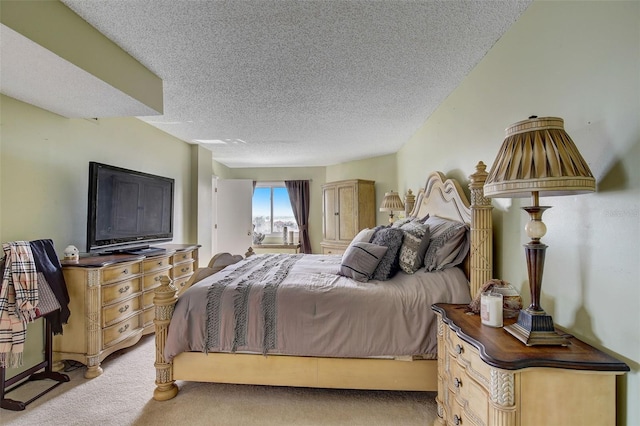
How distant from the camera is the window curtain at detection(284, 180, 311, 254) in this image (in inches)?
263

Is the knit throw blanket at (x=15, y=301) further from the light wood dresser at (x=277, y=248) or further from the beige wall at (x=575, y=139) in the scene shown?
the light wood dresser at (x=277, y=248)

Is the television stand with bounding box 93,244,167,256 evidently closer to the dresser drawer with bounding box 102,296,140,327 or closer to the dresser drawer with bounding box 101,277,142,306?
the dresser drawer with bounding box 101,277,142,306

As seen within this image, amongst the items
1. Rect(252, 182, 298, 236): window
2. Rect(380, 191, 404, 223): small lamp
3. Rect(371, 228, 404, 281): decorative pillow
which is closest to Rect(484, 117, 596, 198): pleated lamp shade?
Rect(371, 228, 404, 281): decorative pillow

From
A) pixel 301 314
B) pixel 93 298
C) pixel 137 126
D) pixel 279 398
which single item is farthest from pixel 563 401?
pixel 137 126

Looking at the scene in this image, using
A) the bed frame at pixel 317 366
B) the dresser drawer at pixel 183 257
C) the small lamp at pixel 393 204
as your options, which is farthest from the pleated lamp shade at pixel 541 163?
the dresser drawer at pixel 183 257

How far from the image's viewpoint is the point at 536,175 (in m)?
1.10

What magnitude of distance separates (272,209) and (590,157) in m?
6.14

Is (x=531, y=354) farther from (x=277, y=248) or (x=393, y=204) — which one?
(x=277, y=248)

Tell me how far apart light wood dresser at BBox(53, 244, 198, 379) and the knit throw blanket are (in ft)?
1.18

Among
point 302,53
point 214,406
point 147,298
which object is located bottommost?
point 214,406

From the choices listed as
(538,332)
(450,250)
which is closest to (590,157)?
(538,332)

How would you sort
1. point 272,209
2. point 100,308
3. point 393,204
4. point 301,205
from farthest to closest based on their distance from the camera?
1. point 272,209
2. point 301,205
3. point 393,204
4. point 100,308

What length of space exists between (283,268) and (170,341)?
997mm

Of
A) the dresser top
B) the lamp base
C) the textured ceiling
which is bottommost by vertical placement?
the dresser top
